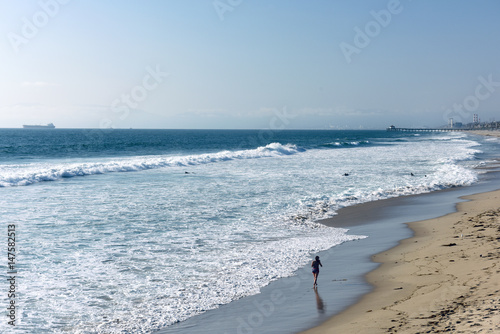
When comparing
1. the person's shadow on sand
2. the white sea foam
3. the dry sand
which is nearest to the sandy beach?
the dry sand

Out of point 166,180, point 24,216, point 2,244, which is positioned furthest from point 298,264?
point 166,180

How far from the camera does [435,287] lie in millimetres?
8422

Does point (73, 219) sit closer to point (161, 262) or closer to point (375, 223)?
point (161, 262)

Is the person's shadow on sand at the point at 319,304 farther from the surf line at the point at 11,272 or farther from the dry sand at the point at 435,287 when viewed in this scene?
the surf line at the point at 11,272

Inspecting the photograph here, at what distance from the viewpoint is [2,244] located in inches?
508

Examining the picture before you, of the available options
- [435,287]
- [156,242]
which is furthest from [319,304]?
[156,242]

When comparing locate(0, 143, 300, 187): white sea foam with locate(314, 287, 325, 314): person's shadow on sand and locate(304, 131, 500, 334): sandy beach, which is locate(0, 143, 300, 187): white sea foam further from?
locate(304, 131, 500, 334): sandy beach

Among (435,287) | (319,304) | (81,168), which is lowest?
(319,304)

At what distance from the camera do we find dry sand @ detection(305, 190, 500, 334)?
657 centimetres

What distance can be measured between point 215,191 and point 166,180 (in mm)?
7776

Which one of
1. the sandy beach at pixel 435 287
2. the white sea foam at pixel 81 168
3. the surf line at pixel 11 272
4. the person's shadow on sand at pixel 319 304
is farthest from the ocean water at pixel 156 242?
the sandy beach at pixel 435 287

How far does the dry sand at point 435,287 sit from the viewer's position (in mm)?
6570

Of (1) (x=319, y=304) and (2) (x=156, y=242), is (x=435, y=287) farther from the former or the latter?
(2) (x=156, y=242)

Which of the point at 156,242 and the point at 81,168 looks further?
the point at 81,168
